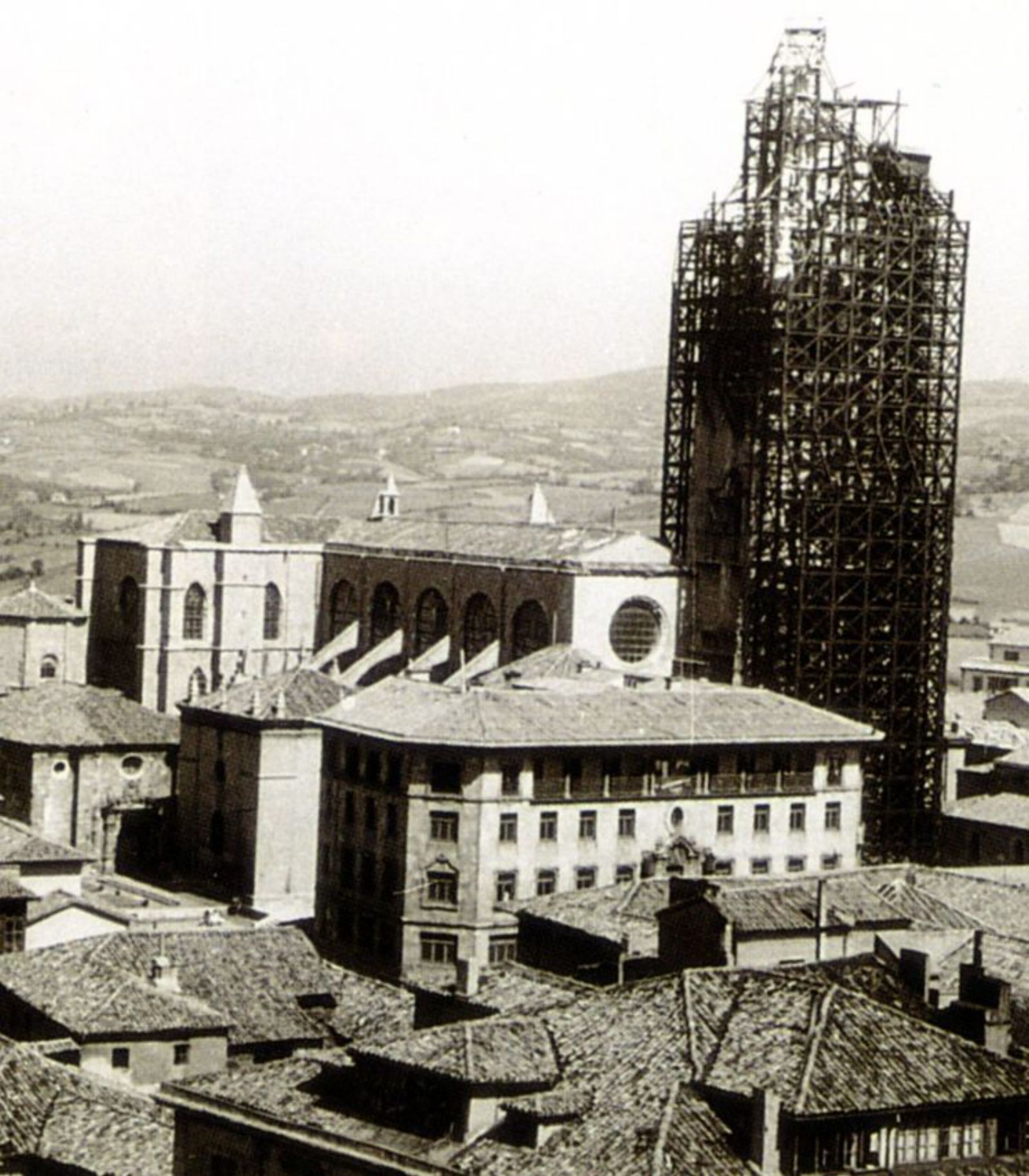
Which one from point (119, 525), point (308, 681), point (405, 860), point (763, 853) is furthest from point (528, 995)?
point (119, 525)

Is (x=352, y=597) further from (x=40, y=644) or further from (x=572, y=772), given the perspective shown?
(x=572, y=772)

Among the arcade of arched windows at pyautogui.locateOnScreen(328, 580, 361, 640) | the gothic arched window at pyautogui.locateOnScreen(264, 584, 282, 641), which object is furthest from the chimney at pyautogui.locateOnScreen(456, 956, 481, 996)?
the gothic arched window at pyautogui.locateOnScreen(264, 584, 282, 641)

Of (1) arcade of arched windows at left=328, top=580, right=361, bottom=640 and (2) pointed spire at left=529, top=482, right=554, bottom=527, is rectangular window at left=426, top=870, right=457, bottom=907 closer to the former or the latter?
(1) arcade of arched windows at left=328, top=580, right=361, bottom=640

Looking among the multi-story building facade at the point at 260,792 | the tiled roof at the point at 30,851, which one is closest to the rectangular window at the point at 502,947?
the multi-story building facade at the point at 260,792

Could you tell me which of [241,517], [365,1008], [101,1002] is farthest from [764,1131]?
[241,517]

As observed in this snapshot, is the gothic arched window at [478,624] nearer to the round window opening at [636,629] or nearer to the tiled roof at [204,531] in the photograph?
the round window opening at [636,629]
